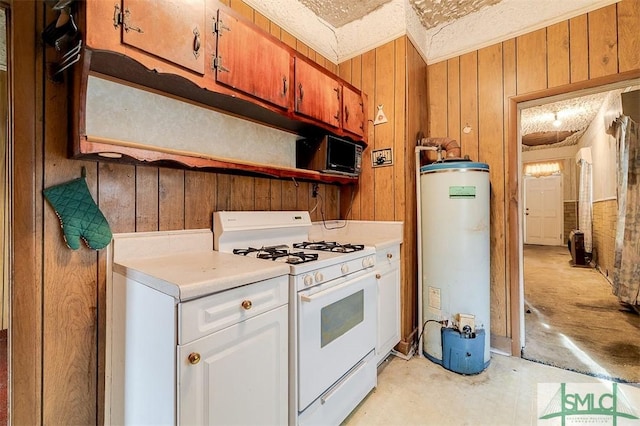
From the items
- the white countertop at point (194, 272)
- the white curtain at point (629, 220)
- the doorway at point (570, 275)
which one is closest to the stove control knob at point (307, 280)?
the white countertop at point (194, 272)

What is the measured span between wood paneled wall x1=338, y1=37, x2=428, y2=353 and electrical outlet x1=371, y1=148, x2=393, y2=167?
0.03m

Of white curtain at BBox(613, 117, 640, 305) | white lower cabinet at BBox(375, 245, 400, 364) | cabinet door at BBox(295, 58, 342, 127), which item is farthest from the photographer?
white curtain at BBox(613, 117, 640, 305)

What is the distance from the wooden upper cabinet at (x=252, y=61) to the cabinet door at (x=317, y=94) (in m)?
0.09

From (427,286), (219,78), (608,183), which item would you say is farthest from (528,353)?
(608,183)

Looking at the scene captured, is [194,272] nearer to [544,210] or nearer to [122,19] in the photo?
[122,19]

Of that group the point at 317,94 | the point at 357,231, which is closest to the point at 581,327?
the point at 357,231

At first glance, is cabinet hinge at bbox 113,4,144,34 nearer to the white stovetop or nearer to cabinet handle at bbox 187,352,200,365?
the white stovetop

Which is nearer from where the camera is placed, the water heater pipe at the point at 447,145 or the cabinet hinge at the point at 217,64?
the cabinet hinge at the point at 217,64

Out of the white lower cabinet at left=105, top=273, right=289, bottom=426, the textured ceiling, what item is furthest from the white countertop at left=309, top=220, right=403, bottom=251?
the textured ceiling

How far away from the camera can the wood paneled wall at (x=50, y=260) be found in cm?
113

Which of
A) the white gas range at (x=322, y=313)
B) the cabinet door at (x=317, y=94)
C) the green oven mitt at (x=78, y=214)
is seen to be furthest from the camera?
the cabinet door at (x=317, y=94)

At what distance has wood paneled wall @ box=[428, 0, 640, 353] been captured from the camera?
75.0 inches

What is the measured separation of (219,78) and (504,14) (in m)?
2.35

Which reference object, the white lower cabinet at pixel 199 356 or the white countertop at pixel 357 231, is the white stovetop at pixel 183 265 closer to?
the white lower cabinet at pixel 199 356
